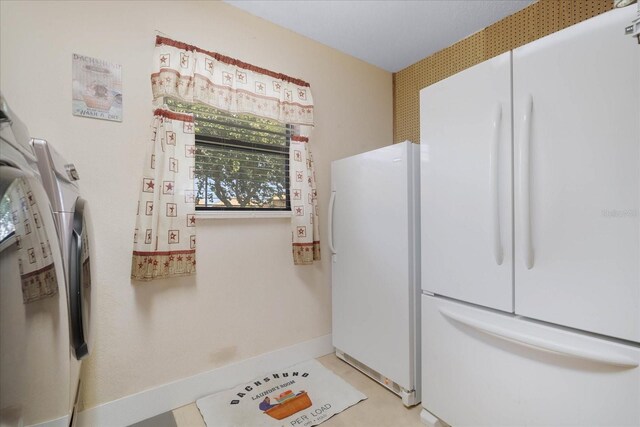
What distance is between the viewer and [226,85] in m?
1.89

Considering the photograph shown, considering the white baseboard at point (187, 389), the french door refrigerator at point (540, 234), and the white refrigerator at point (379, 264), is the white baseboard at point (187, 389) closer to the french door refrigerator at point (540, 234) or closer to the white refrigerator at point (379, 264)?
the white refrigerator at point (379, 264)

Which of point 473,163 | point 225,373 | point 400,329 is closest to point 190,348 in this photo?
point 225,373

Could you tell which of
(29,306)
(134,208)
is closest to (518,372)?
(29,306)

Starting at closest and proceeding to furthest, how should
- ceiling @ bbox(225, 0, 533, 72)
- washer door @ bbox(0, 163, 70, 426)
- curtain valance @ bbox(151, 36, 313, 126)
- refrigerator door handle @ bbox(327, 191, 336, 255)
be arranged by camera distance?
washer door @ bbox(0, 163, 70, 426) < curtain valance @ bbox(151, 36, 313, 126) < ceiling @ bbox(225, 0, 533, 72) < refrigerator door handle @ bbox(327, 191, 336, 255)

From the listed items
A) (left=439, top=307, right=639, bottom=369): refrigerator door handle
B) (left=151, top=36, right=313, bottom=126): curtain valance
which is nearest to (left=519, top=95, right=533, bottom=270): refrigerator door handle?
(left=439, top=307, right=639, bottom=369): refrigerator door handle

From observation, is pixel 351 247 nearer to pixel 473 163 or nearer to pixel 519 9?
pixel 473 163

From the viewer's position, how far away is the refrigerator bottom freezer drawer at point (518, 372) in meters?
0.97

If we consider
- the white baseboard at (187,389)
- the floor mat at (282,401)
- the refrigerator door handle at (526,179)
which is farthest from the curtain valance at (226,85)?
the floor mat at (282,401)

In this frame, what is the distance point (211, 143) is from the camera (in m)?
1.93

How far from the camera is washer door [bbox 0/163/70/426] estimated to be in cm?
49

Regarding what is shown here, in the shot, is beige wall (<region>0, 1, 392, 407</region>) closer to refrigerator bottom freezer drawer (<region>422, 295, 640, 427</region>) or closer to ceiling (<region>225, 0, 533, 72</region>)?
ceiling (<region>225, 0, 533, 72</region>)

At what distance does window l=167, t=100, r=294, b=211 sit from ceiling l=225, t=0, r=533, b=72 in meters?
0.75

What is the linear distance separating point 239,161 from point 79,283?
46.3 inches

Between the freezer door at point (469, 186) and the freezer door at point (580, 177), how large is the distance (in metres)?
0.05
